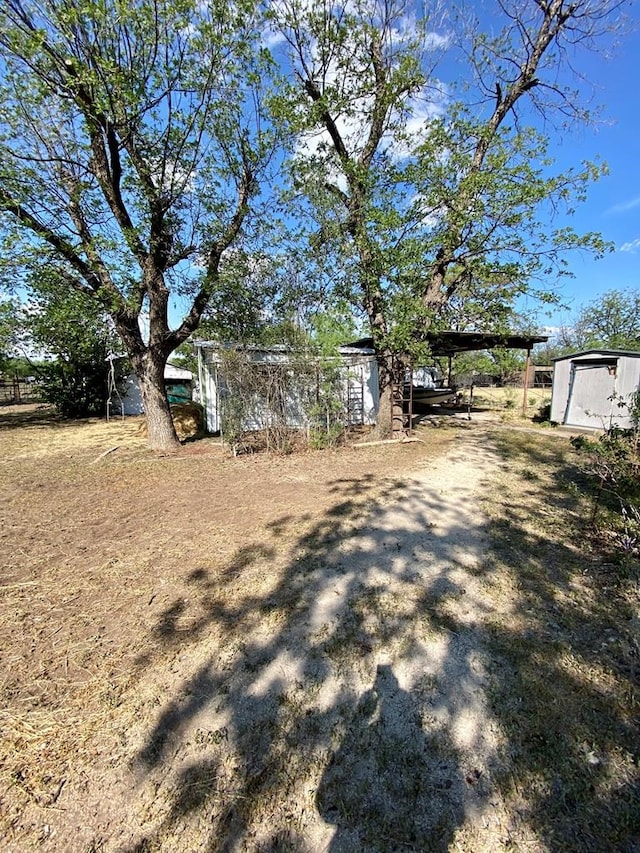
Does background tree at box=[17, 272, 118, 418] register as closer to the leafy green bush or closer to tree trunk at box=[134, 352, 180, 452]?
tree trunk at box=[134, 352, 180, 452]

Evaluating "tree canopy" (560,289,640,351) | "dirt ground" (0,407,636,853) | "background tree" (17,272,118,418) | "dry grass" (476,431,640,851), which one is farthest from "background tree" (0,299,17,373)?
"tree canopy" (560,289,640,351)

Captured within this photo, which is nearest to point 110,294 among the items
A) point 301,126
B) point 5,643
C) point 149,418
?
point 149,418

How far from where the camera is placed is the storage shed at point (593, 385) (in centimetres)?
946

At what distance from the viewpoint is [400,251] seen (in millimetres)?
7137

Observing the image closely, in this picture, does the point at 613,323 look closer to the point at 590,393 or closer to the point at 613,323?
the point at 613,323

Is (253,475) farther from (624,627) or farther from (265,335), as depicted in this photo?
(624,627)

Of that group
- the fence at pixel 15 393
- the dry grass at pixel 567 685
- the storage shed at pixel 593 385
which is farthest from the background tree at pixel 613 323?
the fence at pixel 15 393

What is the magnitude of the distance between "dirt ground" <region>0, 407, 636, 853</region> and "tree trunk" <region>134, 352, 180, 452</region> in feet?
12.7

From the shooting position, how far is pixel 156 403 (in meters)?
8.04

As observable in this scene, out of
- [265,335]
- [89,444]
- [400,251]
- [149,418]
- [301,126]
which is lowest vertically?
[89,444]

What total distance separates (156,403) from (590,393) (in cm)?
Answer: 1197

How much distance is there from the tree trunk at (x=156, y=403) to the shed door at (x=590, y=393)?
10.9 meters

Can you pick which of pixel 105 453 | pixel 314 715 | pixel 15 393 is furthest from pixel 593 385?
pixel 15 393

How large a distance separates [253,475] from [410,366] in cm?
509
